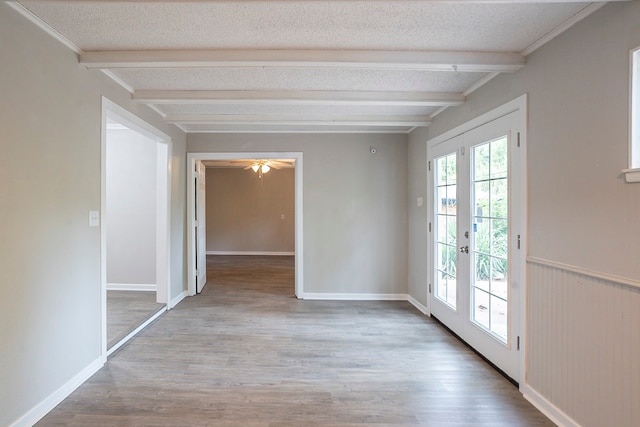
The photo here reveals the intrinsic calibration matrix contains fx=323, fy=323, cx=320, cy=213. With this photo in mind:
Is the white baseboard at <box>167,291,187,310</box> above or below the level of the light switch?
below

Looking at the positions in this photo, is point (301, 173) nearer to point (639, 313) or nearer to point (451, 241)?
point (451, 241)

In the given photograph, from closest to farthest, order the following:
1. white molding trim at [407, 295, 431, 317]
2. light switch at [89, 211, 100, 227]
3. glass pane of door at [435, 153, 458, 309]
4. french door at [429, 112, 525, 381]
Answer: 1. french door at [429, 112, 525, 381]
2. light switch at [89, 211, 100, 227]
3. glass pane of door at [435, 153, 458, 309]
4. white molding trim at [407, 295, 431, 317]

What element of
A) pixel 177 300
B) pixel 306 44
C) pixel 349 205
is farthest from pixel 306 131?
pixel 177 300

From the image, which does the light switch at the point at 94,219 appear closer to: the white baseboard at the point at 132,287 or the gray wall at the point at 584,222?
the white baseboard at the point at 132,287

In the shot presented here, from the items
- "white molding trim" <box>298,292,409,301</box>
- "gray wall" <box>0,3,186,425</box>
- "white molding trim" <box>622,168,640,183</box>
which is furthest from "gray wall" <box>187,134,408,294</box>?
"white molding trim" <box>622,168,640,183</box>

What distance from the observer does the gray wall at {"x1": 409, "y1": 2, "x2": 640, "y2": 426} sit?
5.21 ft

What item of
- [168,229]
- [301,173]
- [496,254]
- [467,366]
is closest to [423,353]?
[467,366]

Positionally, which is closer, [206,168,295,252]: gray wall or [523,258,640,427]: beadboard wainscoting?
[523,258,640,427]: beadboard wainscoting

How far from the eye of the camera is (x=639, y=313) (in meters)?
1.51

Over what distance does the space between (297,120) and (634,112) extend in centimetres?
301

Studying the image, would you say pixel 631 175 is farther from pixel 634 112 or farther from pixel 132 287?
pixel 132 287

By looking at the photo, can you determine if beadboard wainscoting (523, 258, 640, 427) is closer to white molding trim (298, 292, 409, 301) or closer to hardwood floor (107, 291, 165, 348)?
white molding trim (298, 292, 409, 301)

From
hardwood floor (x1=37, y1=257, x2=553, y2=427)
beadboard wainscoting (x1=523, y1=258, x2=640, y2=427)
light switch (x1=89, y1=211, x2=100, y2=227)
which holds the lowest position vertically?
hardwood floor (x1=37, y1=257, x2=553, y2=427)

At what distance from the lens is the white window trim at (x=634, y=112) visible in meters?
1.54
